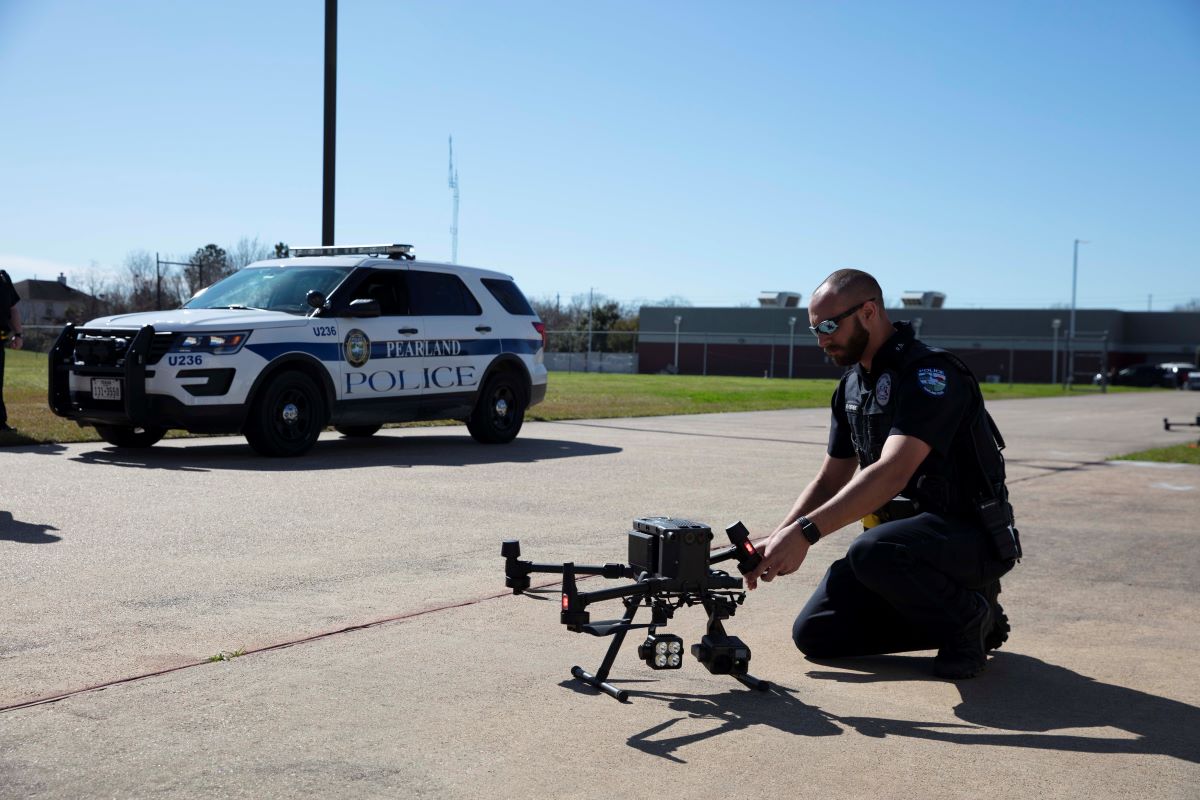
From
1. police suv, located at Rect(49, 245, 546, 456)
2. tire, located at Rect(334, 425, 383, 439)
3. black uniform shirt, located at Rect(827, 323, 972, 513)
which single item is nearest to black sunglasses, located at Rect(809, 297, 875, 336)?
black uniform shirt, located at Rect(827, 323, 972, 513)

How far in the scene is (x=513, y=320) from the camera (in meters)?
14.2

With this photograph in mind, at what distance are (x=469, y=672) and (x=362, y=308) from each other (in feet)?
26.0

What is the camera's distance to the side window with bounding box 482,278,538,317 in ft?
46.2

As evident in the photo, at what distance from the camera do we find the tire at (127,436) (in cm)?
1177

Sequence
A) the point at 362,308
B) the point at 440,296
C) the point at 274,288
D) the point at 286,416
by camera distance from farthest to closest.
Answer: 1. the point at 440,296
2. the point at 274,288
3. the point at 362,308
4. the point at 286,416

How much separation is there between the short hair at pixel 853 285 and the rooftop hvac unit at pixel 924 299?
246ft

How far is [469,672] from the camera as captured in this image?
4520mm

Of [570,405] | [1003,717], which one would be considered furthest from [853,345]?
[570,405]

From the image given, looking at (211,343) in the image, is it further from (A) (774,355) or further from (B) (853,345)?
(A) (774,355)

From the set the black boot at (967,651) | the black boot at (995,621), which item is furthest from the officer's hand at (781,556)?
the black boot at (995,621)

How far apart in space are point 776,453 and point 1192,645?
29.4 feet

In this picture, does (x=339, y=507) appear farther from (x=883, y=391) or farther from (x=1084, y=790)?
(x=1084, y=790)

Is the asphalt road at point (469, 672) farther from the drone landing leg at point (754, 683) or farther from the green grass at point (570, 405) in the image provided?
the green grass at point (570, 405)

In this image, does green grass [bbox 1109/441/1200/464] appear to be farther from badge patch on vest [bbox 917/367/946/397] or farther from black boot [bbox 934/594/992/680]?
badge patch on vest [bbox 917/367/946/397]
